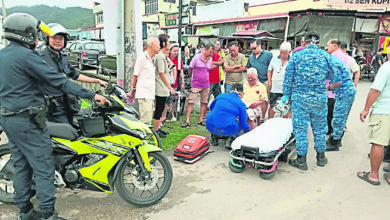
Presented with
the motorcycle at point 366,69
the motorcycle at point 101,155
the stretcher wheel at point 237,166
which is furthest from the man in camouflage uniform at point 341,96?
the motorcycle at point 366,69

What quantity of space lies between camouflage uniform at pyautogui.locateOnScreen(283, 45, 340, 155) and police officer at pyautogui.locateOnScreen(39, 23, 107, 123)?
2991 millimetres

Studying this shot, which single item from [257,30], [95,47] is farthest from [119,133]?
[257,30]

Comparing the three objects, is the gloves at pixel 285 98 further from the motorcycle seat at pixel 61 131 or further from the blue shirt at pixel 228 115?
the motorcycle seat at pixel 61 131

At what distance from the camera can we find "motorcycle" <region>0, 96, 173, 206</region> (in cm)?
281

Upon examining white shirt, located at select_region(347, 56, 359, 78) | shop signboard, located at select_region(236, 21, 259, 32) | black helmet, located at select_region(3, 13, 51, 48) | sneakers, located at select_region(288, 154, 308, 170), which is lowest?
sneakers, located at select_region(288, 154, 308, 170)

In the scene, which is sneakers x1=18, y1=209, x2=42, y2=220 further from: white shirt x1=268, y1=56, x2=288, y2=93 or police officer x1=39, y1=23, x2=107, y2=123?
white shirt x1=268, y1=56, x2=288, y2=93

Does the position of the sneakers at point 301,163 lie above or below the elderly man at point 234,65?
below

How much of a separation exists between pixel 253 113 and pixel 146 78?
2051 mm

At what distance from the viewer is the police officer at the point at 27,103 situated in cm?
229

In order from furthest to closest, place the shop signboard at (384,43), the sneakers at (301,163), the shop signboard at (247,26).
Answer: the shop signboard at (247,26)
the shop signboard at (384,43)
the sneakers at (301,163)

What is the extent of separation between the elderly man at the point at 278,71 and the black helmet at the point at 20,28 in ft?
14.6

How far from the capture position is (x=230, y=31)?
73.8 ft

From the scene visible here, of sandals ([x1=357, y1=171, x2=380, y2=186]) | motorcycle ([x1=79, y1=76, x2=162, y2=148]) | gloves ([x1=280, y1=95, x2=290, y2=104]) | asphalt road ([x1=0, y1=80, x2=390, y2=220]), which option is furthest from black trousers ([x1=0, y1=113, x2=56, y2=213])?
sandals ([x1=357, y1=171, x2=380, y2=186])

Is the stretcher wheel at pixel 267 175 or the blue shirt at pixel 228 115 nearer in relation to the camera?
the stretcher wheel at pixel 267 175
